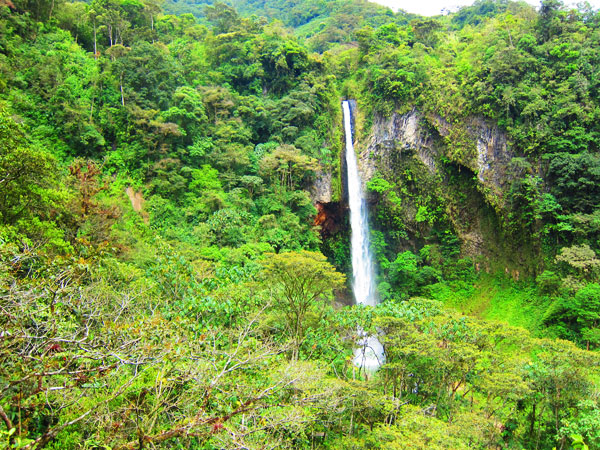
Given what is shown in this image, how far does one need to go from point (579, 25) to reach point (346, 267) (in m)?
16.2

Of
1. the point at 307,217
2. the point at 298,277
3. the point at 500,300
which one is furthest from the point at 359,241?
the point at 298,277

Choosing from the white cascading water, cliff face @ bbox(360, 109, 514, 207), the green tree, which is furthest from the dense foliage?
the white cascading water

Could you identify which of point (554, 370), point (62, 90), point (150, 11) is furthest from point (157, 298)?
point (150, 11)

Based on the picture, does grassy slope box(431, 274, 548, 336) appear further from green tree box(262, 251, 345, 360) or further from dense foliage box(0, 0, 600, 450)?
green tree box(262, 251, 345, 360)

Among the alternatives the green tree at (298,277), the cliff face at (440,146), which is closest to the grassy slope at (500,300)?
the cliff face at (440,146)

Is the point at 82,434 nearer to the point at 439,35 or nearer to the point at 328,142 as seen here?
the point at 328,142

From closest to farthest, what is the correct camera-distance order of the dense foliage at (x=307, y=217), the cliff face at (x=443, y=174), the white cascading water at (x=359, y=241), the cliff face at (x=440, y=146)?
the dense foliage at (x=307, y=217) < the cliff face at (x=440, y=146) < the cliff face at (x=443, y=174) < the white cascading water at (x=359, y=241)

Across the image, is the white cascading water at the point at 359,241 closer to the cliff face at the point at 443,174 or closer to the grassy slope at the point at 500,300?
the cliff face at the point at 443,174

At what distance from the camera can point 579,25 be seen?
16.3 meters

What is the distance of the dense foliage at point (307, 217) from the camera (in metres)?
7.04

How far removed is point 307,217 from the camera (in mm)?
18500

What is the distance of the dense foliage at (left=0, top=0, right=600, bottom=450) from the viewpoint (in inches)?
277

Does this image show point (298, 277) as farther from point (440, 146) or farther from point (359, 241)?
point (440, 146)

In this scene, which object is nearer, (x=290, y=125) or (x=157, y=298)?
(x=157, y=298)
